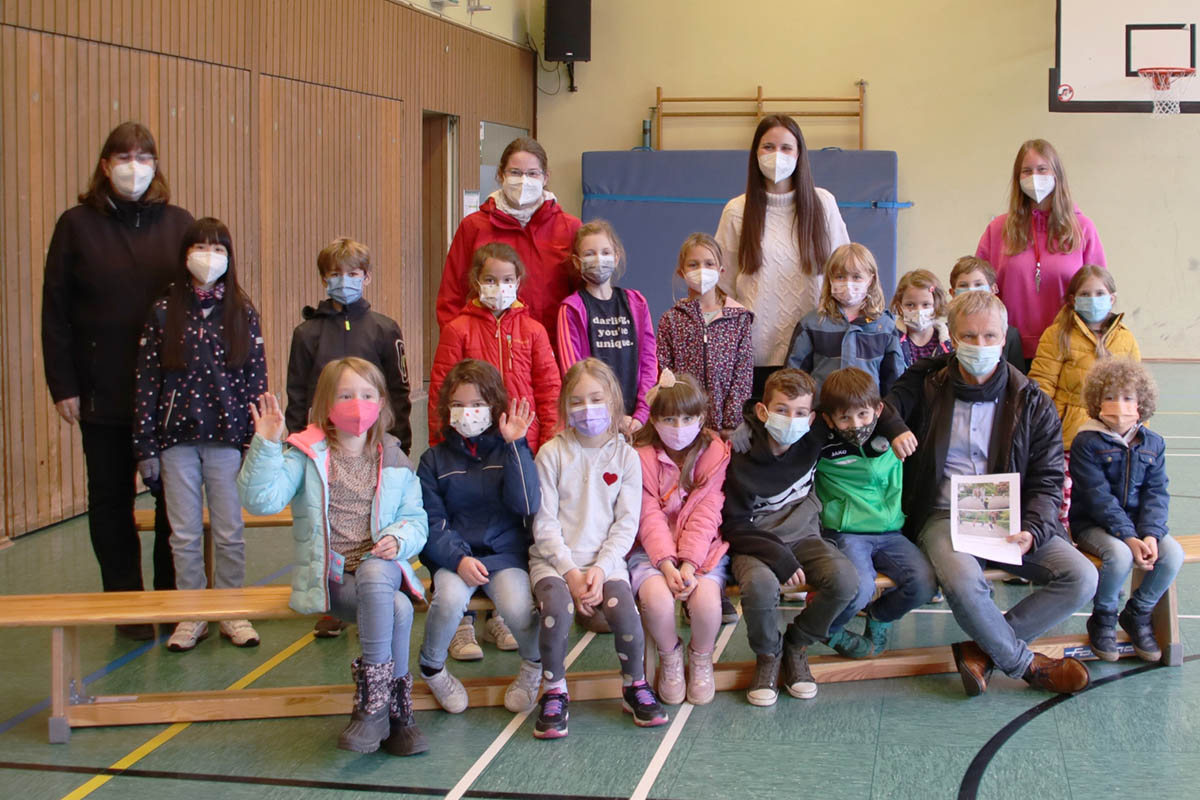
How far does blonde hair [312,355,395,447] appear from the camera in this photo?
3291mm

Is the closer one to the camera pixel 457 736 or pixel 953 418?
pixel 457 736

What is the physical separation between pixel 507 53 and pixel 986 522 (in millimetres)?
9175

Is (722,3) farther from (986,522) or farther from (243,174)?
(986,522)

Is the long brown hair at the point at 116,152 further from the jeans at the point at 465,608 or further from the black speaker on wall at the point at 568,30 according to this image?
the black speaker on wall at the point at 568,30

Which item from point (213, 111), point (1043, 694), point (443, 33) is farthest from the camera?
point (443, 33)

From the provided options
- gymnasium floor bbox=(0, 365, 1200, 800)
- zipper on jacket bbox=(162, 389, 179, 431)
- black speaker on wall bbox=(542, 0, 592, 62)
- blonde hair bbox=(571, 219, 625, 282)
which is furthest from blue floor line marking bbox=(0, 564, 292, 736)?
black speaker on wall bbox=(542, 0, 592, 62)

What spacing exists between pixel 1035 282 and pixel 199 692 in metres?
3.37

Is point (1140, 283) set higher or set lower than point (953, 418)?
higher

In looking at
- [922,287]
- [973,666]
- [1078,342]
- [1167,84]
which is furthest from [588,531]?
[1167,84]

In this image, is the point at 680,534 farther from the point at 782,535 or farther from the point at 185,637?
the point at 185,637

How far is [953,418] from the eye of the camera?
368 centimetres

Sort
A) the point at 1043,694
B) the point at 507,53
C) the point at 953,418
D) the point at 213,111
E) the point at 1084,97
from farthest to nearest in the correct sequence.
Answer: the point at 507,53 < the point at 1084,97 < the point at 213,111 < the point at 953,418 < the point at 1043,694

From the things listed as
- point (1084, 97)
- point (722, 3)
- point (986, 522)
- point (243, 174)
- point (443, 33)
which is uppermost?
point (722, 3)

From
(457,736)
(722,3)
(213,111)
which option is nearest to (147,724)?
(457,736)
